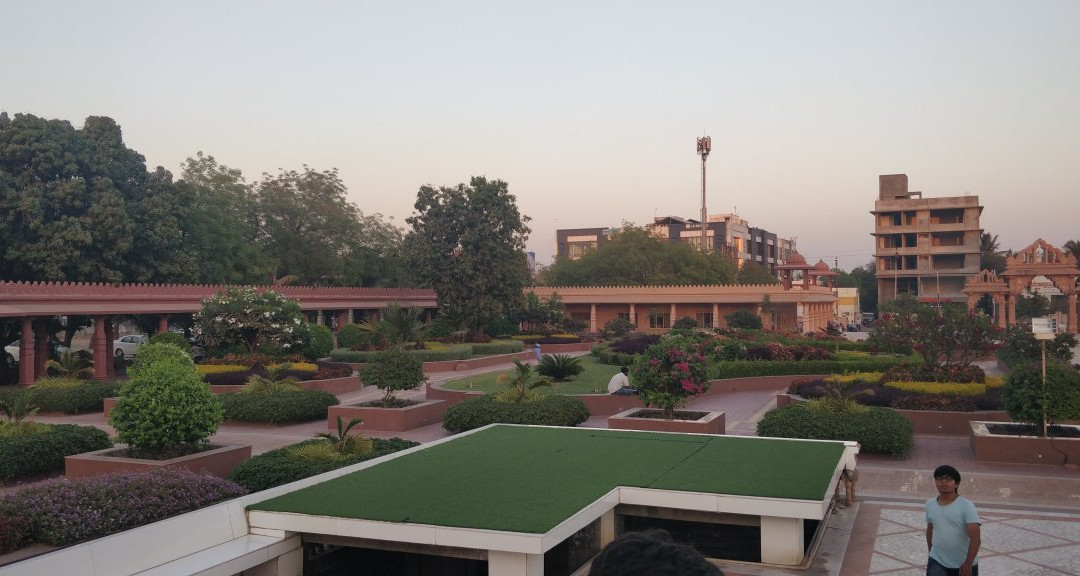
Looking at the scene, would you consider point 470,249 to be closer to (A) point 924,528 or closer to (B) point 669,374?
(B) point 669,374

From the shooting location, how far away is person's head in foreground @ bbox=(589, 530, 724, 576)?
1.62m

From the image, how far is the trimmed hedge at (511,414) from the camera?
14070mm

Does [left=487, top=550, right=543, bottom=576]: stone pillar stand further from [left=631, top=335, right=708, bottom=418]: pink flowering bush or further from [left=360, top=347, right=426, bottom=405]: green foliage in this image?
[left=360, top=347, right=426, bottom=405]: green foliage

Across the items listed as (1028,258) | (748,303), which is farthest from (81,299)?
(1028,258)

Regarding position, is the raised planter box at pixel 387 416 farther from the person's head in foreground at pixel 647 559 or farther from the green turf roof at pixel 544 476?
the person's head in foreground at pixel 647 559

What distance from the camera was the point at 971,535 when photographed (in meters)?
5.22

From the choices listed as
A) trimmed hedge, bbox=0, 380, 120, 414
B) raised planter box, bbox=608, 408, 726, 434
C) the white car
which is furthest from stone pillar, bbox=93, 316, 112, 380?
raised planter box, bbox=608, 408, 726, 434

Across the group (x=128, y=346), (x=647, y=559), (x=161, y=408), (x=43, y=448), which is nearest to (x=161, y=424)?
(x=161, y=408)

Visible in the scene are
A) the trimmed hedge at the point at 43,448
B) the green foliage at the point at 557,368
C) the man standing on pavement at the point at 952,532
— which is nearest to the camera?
the man standing on pavement at the point at 952,532

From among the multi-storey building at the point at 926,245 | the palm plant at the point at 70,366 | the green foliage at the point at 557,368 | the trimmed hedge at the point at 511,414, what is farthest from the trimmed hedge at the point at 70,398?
the multi-storey building at the point at 926,245

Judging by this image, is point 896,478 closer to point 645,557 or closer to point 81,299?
point 645,557

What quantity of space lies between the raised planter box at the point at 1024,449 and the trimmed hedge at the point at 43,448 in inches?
515

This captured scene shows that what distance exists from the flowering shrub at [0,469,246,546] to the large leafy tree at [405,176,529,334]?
26.4 meters

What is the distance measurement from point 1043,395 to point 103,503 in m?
11.8
